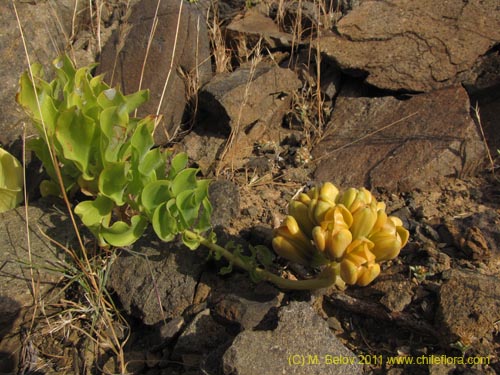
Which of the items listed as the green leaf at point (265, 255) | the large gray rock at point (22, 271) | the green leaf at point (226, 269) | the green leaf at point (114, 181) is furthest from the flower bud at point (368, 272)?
the large gray rock at point (22, 271)

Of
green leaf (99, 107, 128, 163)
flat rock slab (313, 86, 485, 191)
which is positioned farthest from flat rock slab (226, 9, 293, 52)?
green leaf (99, 107, 128, 163)

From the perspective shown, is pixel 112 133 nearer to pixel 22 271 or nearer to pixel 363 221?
pixel 22 271

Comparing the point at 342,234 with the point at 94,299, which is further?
the point at 94,299

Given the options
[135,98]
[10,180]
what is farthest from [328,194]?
[10,180]

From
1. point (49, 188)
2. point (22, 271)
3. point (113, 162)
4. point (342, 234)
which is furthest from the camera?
point (49, 188)

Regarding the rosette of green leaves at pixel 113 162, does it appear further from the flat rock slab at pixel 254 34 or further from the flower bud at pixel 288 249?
the flat rock slab at pixel 254 34

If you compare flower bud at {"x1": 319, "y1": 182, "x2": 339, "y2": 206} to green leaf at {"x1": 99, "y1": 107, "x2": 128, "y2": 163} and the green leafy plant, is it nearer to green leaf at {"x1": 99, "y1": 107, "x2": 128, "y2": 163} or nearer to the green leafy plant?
green leaf at {"x1": 99, "y1": 107, "x2": 128, "y2": 163}

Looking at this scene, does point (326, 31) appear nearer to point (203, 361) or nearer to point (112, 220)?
point (112, 220)

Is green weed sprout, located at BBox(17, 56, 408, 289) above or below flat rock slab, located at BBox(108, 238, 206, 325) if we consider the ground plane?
above
